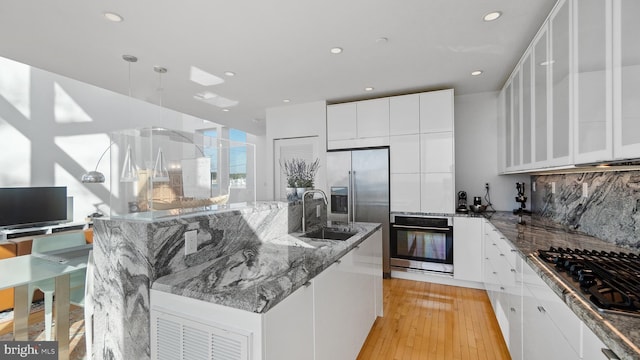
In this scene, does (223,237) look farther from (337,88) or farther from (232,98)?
(232,98)

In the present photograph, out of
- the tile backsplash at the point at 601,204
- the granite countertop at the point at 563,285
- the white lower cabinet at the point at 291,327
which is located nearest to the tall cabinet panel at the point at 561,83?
the tile backsplash at the point at 601,204

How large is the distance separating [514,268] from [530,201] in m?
2.31

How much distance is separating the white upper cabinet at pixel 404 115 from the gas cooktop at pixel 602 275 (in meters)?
2.39

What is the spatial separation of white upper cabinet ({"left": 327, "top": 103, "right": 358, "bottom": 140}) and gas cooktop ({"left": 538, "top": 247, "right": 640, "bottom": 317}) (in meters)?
2.83

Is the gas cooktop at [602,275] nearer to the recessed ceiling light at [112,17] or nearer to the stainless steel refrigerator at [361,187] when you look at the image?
the stainless steel refrigerator at [361,187]

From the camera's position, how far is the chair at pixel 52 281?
2035 millimetres

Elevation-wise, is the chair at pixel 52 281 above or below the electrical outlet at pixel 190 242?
below

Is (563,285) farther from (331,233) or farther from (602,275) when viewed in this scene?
(331,233)

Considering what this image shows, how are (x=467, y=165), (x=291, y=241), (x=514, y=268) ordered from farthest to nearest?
(x=467, y=165)
(x=291, y=241)
(x=514, y=268)

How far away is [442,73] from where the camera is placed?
10.3 feet

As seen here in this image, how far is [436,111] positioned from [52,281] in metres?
4.25

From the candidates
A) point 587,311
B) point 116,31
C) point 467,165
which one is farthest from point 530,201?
point 116,31

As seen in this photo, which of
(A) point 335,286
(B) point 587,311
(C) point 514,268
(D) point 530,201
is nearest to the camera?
(B) point 587,311

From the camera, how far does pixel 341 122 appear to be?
13.3 ft
